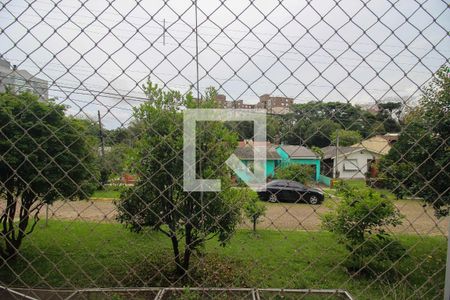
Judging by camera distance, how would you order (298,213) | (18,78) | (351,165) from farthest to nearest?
(298,213) < (351,165) < (18,78)

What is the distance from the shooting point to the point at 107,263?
192 inches

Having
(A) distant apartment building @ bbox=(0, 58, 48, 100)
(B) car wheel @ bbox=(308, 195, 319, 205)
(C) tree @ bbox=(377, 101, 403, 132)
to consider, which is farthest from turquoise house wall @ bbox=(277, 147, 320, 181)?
(A) distant apartment building @ bbox=(0, 58, 48, 100)

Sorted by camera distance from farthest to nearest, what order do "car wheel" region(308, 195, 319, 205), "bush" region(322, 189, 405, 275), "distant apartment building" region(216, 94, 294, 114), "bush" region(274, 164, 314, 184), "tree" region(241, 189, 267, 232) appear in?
"bush" region(322, 189, 405, 275) → "tree" region(241, 189, 267, 232) → "car wheel" region(308, 195, 319, 205) → "bush" region(274, 164, 314, 184) → "distant apartment building" region(216, 94, 294, 114)

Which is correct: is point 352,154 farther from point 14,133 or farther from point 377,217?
point 377,217

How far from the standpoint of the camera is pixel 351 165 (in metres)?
1.28

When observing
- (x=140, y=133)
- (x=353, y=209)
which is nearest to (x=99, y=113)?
(x=140, y=133)

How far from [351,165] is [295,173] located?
342mm

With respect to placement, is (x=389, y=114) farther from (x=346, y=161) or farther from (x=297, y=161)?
(x=297, y=161)

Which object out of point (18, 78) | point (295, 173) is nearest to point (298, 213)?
point (295, 173)

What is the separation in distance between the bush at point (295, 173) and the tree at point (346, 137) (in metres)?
0.21

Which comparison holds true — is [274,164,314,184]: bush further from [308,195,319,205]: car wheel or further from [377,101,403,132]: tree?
[377,101,403,132]: tree

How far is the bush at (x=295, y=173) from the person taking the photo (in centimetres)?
150

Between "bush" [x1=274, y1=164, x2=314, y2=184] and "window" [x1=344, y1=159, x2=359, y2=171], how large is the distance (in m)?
0.16

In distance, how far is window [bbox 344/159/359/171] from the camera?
124 cm
